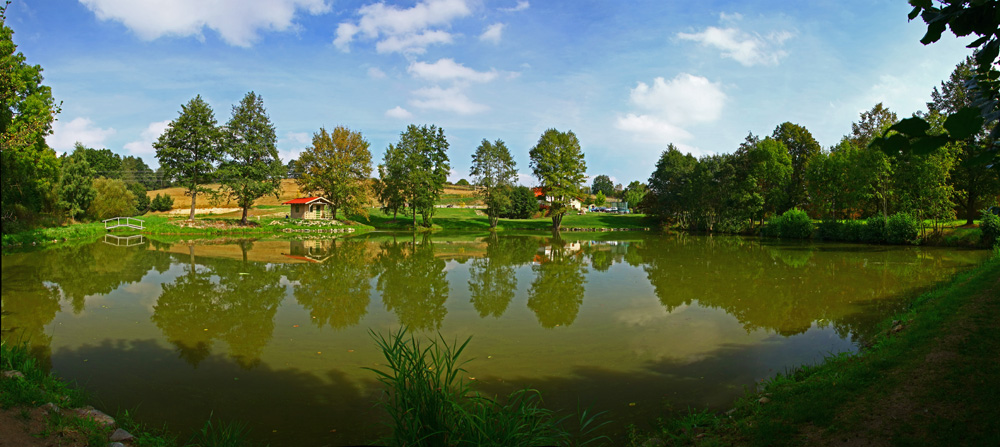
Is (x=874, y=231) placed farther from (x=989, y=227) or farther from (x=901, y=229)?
(x=989, y=227)

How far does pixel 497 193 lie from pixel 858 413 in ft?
142

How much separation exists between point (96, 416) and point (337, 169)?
4373cm

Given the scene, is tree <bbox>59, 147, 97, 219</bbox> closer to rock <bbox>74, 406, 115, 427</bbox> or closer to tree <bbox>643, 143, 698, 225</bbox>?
rock <bbox>74, 406, 115, 427</bbox>

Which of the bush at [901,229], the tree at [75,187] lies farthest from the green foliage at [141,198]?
the bush at [901,229]

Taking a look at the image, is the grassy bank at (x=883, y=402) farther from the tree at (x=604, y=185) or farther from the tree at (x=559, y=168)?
the tree at (x=604, y=185)

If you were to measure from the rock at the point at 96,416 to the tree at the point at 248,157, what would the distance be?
36.0 metres

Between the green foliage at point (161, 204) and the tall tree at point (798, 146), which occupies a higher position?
the tall tree at point (798, 146)

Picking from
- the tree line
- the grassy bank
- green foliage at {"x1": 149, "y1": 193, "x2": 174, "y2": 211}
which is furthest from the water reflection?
green foliage at {"x1": 149, "y1": 193, "x2": 174, "y2": 211}

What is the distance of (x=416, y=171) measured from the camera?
43.0 m

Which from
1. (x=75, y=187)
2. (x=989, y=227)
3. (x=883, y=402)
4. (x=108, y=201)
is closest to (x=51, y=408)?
(x=883, y=402)

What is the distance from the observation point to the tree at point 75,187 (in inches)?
1196

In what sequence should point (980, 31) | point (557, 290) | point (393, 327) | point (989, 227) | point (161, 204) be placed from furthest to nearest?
point (161, 204) → point (989, 227) → point (557, 290) → point (393, 327) → point (980, 31)

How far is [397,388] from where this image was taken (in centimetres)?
308

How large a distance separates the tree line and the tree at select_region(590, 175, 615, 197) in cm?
7910
